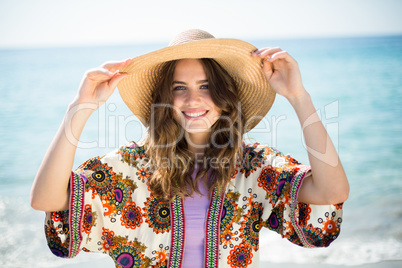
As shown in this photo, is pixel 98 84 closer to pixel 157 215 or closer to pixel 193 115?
pixel 193 115

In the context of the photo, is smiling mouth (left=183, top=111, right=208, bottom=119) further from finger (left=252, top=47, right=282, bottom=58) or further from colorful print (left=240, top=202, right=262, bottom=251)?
colorful print (left=240, top=202, right=262, bottom=251)

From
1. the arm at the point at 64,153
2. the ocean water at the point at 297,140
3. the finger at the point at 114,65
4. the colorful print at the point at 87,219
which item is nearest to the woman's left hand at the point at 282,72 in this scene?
the finger at the point at 114,65

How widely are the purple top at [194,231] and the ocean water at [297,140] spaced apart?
212 centimetres

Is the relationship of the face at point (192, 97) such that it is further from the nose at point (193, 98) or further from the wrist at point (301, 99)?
the wrist at point (301, 99)

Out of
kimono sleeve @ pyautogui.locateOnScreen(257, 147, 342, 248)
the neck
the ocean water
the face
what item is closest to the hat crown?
the face

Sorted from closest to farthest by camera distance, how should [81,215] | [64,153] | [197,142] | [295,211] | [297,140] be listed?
[64,153] < [81,215] < [295,211] < [197,142] < [297,140]

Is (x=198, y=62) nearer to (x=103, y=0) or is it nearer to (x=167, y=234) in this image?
(x=167, y=234)

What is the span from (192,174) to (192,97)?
17.0 inches

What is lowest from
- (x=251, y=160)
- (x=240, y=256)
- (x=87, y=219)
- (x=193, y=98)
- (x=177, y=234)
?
(x=240, y=256)

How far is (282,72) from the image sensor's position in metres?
2.04

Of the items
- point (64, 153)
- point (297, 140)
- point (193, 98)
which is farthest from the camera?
point (297, 140)

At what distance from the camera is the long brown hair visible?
2150 millimetres

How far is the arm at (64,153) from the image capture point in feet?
5.67

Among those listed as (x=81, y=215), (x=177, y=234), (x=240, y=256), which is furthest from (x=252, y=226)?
(x=81, y=215)
